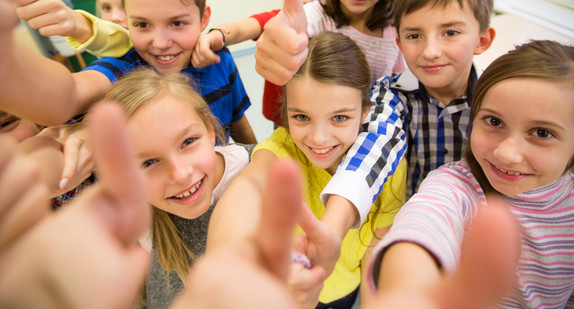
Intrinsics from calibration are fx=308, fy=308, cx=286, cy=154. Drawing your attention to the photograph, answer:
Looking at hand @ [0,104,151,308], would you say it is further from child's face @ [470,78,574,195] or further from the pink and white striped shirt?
child's face @ [470,78,574,195]

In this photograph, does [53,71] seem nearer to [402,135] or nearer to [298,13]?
[298,13]

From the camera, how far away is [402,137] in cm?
78

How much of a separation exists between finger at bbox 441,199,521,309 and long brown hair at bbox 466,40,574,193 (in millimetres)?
424

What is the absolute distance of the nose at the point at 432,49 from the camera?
2.43 ft

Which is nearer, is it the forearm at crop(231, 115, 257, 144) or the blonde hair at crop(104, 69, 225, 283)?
the blonde hair at crop(104, 69, 225, 283)

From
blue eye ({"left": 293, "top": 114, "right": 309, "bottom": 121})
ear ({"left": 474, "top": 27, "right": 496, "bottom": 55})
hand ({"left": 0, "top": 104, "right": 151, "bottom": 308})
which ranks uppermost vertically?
hand ({"left": 0, "top": 104, "right": 151, "bottom": 308})

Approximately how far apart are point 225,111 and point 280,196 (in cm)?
88

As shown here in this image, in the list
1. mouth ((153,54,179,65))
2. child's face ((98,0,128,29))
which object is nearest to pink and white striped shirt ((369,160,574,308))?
mouth ((153,54,179,65))

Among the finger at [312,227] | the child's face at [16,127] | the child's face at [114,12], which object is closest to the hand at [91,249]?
the finger at [312,227]

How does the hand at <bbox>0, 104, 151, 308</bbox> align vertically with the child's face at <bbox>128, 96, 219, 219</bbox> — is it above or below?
above

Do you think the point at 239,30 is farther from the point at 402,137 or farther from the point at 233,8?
the point at 233,8

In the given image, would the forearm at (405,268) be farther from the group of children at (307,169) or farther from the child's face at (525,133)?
the child's face at (525,133)

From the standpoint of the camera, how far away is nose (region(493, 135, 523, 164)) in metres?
0.51

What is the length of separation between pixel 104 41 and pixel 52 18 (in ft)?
A: 0.51
